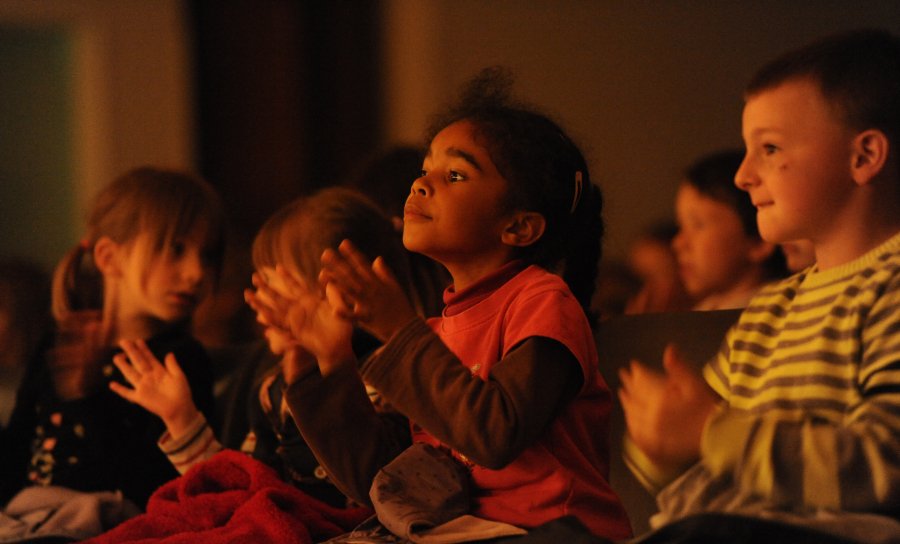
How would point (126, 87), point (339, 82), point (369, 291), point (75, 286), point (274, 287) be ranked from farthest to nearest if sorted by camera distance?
point (339, 82) < point (126, 87) < point (75, 286) < point (274, 287) < point (369, 291)

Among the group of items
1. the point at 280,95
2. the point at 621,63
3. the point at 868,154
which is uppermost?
the point at 868,154

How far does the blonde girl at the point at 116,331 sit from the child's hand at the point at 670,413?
0.79 metres

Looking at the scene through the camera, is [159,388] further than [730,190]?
No

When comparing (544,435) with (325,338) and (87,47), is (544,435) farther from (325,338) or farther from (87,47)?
(87,47)

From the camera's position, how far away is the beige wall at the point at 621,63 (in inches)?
131

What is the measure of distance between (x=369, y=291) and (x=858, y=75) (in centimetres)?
46

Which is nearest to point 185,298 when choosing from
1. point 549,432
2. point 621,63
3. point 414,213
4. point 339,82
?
point 414,213

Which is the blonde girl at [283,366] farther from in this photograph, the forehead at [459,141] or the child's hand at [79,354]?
the forehead at [459,141]

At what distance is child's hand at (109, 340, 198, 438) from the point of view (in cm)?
133

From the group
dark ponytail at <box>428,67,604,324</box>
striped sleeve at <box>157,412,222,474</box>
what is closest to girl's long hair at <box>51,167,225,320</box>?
striped sleeve at <box>157,412,222,474</box>

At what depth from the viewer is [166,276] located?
1501 mm

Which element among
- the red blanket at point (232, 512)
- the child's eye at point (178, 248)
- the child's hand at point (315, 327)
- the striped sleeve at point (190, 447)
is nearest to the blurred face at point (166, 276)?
the child's eye at point (178, 248)

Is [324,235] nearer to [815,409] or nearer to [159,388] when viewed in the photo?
[159,388]

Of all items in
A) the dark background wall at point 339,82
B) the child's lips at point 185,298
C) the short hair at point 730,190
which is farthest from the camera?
the dark background wall at point 339,82
